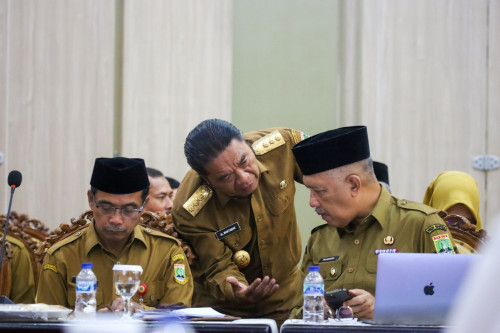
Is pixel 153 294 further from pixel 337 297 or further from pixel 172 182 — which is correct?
pixel 172 182

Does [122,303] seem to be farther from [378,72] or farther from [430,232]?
[378,72]

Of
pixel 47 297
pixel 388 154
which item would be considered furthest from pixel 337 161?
pixel 388 154

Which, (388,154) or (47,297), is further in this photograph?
(388,154)

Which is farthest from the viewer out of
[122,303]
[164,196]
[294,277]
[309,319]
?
[164,196]

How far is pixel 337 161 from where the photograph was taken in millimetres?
3045

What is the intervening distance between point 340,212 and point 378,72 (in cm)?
271

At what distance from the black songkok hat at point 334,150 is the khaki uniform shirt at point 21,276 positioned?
1.88 metres

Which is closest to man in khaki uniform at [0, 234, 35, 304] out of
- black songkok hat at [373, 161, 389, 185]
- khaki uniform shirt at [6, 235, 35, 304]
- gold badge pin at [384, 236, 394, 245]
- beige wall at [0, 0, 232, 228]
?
khaki uniform shirt at [6, 235, 35, 304]

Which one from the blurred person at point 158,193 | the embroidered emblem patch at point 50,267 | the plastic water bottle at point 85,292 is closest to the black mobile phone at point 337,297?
the plastic water bottle at point 85,292

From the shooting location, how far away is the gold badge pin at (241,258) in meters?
3.62

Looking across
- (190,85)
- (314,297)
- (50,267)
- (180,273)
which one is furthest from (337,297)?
(190,85)

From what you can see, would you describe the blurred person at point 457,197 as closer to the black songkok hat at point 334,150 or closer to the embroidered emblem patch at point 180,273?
the black songkok hat at point 334,150

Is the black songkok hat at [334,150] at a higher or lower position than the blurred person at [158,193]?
higher

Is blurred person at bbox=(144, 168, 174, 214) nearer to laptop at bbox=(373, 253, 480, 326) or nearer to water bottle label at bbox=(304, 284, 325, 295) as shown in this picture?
water bottle label at bbox=(304, 284, 325, 295)
